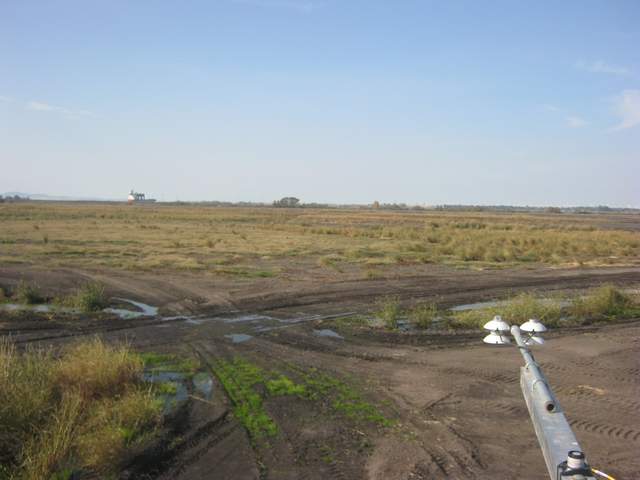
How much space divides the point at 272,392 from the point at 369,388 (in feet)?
6.55

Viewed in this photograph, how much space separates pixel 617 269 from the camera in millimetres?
34406

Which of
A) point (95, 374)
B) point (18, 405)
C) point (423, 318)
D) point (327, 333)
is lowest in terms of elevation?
point (327, 333)

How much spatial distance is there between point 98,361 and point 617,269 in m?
33.8

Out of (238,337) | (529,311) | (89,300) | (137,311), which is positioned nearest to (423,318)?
(529,311)

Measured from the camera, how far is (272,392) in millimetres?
10633

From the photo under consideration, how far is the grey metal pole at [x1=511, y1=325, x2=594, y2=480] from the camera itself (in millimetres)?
3285

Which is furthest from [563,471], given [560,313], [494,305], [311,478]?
[494,305]

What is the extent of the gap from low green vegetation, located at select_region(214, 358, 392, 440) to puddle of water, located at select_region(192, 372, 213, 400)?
0.86 feet

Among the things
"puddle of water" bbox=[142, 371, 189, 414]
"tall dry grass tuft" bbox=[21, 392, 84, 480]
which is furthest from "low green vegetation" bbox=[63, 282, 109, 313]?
"tall dry grass tuft" bbox=[21, 392, 84, 480]

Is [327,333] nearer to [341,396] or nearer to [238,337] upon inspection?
[238,337]

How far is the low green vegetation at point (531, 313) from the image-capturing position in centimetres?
1762

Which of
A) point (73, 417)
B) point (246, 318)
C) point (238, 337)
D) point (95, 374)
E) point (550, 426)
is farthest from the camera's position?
point (246, 318)

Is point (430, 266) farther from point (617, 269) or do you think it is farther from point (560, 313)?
point (560, 313)

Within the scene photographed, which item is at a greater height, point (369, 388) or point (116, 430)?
point (116, 430)
